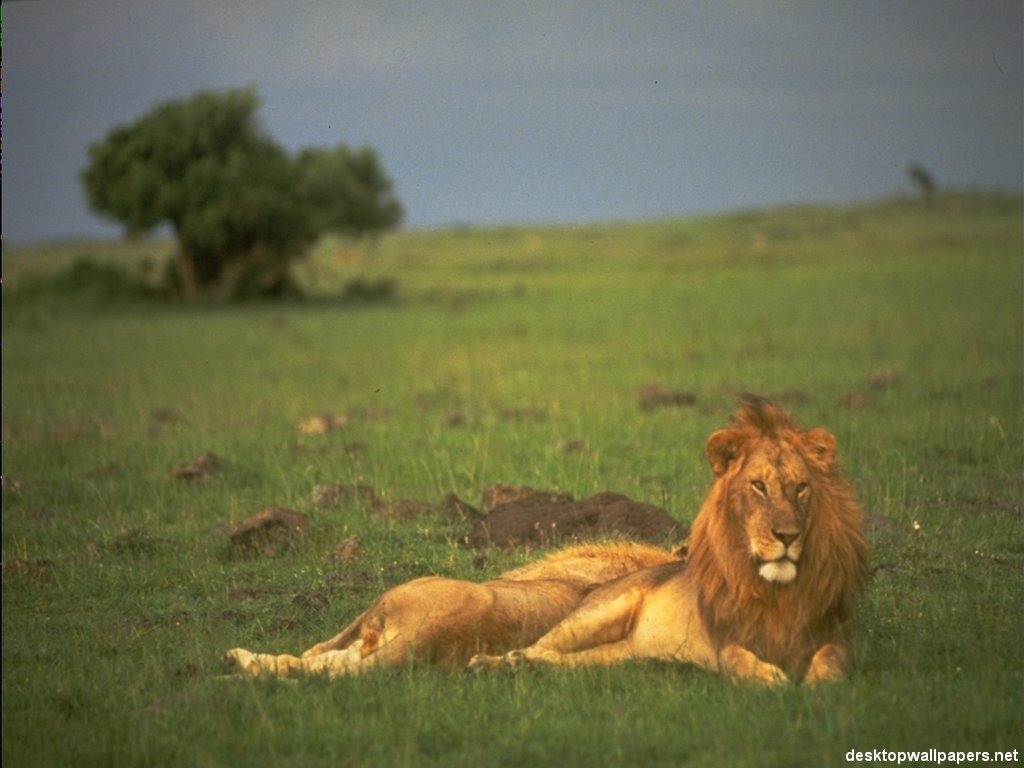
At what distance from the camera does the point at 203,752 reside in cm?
578

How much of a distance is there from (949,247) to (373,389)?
36.3 meters

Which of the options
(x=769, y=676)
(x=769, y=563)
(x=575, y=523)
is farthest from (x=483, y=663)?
(x=575, y=523)

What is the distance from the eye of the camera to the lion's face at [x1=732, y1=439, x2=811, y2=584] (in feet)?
19.9

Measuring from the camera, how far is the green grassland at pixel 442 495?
233 inches

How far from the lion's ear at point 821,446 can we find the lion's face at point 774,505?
0.14 m

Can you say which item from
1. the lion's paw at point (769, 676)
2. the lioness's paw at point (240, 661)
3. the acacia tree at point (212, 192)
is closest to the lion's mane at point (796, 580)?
the lion's paw at point (769, 676)

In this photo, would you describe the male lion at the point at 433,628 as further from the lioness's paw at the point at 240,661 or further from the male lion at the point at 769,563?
the male lion at the point at 769,563

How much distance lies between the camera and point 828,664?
20.4 ft

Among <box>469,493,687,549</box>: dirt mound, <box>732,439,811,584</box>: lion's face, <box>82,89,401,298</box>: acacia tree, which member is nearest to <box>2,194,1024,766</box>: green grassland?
<box>469,493,687,549</box>: dirt mound

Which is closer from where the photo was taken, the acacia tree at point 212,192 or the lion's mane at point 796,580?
the lion's mane at point 796,580

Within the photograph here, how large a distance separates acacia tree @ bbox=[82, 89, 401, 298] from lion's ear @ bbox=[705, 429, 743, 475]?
109 feet

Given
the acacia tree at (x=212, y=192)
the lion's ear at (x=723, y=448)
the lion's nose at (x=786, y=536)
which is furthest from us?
the acacia tree at (x=212, y=192)

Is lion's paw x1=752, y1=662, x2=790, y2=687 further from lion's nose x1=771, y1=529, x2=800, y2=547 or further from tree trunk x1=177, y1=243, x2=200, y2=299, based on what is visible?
tree trunk x1=177, y1=243, x2=200, y2=299

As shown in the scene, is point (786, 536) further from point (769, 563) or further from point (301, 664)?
point (301, 664)
